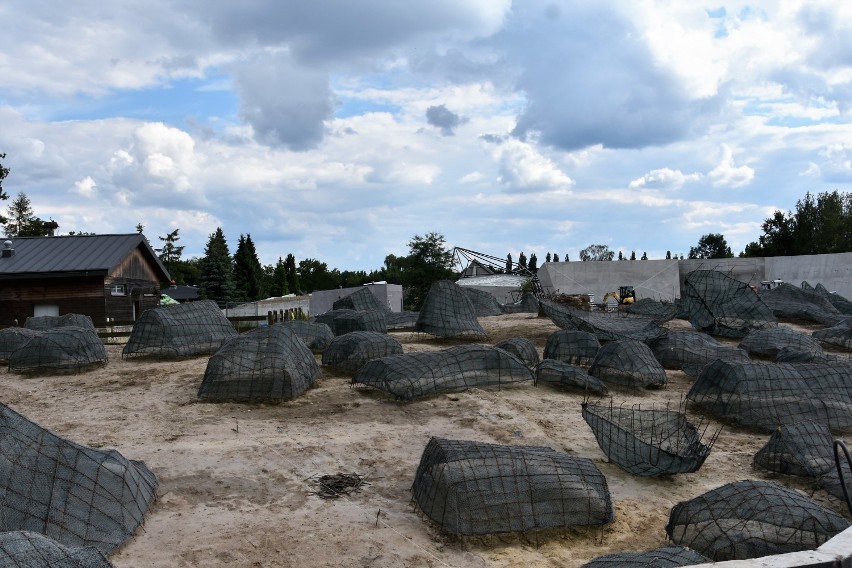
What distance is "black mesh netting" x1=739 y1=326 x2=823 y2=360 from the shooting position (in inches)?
604

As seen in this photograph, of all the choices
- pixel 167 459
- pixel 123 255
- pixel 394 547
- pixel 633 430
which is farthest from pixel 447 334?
pixel 123 255

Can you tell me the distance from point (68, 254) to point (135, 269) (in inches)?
103

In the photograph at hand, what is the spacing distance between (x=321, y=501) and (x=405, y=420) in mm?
3144

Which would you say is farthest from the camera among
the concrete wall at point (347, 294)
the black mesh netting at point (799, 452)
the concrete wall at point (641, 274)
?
the concrete wall at point (641, 274)

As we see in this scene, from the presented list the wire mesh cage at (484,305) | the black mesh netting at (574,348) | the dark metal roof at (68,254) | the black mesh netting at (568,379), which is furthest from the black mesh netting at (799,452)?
the dark metal roof at (68,254)

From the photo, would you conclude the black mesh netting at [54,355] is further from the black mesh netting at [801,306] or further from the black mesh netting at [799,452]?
the black mesh netting at [801,306]

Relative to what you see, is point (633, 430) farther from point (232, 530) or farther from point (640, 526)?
point (232, 530)

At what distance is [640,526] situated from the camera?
285 inches

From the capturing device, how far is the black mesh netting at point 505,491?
673cm

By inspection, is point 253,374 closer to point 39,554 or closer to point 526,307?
point 39,554

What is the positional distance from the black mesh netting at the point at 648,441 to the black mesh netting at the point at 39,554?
6134mm

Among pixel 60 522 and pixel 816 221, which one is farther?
pixel 816 221

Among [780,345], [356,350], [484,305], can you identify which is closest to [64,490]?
[356,350]

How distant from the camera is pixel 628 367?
13133 mm
